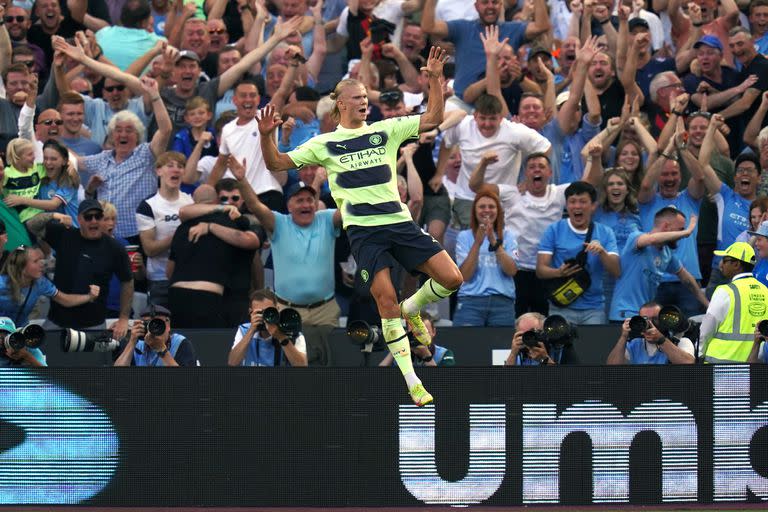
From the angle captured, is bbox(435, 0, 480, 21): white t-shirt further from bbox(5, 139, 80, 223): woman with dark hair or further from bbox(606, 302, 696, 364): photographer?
bbox(606, 302, 696, 364): photographer

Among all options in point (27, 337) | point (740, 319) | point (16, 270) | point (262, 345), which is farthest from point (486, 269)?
point (27, 337)

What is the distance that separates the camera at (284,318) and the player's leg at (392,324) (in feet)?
4.06

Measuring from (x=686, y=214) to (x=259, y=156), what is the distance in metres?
4.37

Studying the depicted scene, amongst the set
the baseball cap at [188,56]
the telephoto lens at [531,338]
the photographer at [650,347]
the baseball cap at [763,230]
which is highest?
the baseball cap at [188,56]

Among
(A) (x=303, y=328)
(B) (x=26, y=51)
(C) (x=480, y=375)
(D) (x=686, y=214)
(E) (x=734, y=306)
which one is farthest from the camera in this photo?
(B) (x=26, y=51)

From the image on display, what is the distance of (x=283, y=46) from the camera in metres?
17.9

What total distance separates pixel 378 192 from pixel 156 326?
2.46 meters

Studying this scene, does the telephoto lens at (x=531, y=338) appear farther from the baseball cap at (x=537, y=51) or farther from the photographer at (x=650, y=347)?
the baseball cap at (x=537, y=51)

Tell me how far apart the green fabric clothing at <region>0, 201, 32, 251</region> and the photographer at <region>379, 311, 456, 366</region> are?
362 centimetres

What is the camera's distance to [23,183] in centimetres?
1562

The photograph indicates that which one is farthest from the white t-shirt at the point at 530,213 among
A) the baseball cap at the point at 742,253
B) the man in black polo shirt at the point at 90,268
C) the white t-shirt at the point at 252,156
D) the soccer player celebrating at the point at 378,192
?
the soccer player celebrating at the point at 378,192

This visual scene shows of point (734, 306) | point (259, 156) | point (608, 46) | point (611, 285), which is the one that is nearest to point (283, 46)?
point (259, 156)

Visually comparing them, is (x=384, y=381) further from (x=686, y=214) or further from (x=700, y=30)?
(x=700, y=30)

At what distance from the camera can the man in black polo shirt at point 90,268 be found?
15.2 metres
